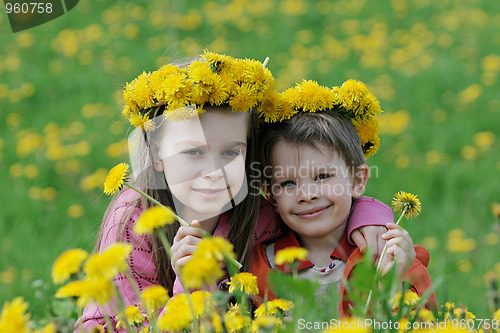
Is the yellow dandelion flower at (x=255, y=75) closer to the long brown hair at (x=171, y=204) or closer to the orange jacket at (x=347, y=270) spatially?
the long brown hair at (x=171, y=204)

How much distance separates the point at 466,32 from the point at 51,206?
4.08 m

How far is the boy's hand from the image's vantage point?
2.23 metres

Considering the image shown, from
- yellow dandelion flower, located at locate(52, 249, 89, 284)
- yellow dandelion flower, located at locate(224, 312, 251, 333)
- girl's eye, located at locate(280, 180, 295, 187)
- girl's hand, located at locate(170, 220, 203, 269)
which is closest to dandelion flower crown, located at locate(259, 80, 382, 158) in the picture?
girl's eye, located at locate(280, 180, 295, 187)

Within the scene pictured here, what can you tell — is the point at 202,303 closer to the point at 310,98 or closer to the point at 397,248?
the point at 397,248

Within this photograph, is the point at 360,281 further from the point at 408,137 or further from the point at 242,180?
the point at 408,137

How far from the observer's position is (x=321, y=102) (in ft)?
7.72

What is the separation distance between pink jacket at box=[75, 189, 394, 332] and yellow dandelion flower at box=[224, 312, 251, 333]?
2.61ft

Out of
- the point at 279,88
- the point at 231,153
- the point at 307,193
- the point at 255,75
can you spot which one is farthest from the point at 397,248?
the point at 279,88

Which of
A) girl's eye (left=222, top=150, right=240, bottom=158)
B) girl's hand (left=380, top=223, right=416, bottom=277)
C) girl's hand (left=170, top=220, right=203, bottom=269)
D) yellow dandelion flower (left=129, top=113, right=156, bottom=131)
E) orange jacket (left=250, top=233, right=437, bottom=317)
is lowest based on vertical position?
orange jacket (left=250, top=233, right=437, bottom=317)

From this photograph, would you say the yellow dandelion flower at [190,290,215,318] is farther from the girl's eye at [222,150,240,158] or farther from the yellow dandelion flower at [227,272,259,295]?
the girl's eye at [222,150,240,158]

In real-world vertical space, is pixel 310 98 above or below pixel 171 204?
above

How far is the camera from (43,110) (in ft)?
17.7

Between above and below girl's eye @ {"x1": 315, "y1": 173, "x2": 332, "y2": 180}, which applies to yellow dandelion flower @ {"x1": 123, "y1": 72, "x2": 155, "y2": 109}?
above

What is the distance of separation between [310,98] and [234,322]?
1.14 m
